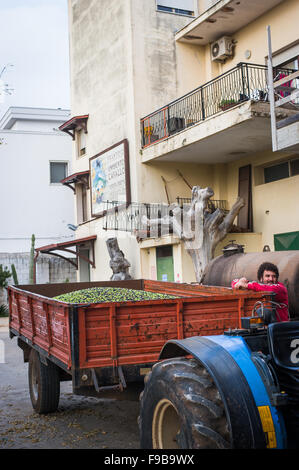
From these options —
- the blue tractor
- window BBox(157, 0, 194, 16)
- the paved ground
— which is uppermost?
window BBox(157, 0, 194, 16)

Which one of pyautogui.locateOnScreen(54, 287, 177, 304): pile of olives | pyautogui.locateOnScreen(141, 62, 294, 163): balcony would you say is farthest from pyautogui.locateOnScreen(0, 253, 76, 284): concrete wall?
pyautogui.locateOnScreen(54, 287, 177, 304): pile of olives

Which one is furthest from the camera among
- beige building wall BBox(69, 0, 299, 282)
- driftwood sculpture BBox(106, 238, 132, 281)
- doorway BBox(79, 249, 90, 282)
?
doorway BBox(79, 249, 90, 282)

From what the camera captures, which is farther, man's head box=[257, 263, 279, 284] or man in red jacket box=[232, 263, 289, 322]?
man's head box=[257, 263, 279, 284]

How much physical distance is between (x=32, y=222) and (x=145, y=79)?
13118mm

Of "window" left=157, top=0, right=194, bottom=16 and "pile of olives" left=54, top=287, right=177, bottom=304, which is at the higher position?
"window" left=157, top=0, right=194, bottom=16

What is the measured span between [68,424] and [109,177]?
15.6 meters

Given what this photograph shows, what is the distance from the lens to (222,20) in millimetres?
17688

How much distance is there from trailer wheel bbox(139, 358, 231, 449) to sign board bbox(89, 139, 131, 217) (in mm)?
16002

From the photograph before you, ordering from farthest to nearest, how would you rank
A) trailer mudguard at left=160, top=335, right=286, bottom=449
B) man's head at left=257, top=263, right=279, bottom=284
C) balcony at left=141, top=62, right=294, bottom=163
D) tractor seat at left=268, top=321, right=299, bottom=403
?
balcony at left=141, top=62, right=294, bottom=163 → man's head at left=257, top=263, right=279, bottom=284 → tractor seat at left=268, top=321, right=299, bottom=403 → trailer mudguard at left=160, top=335, right=286, bottom=449

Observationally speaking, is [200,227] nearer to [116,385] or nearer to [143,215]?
[143,215]

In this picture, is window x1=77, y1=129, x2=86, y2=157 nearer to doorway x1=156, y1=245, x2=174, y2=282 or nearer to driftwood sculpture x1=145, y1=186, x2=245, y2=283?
doorway x1=156, y1=245, x2=174, y2=282

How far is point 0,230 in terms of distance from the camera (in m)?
29.0

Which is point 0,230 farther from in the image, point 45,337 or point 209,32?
point 45,337

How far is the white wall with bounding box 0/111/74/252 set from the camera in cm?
2917
